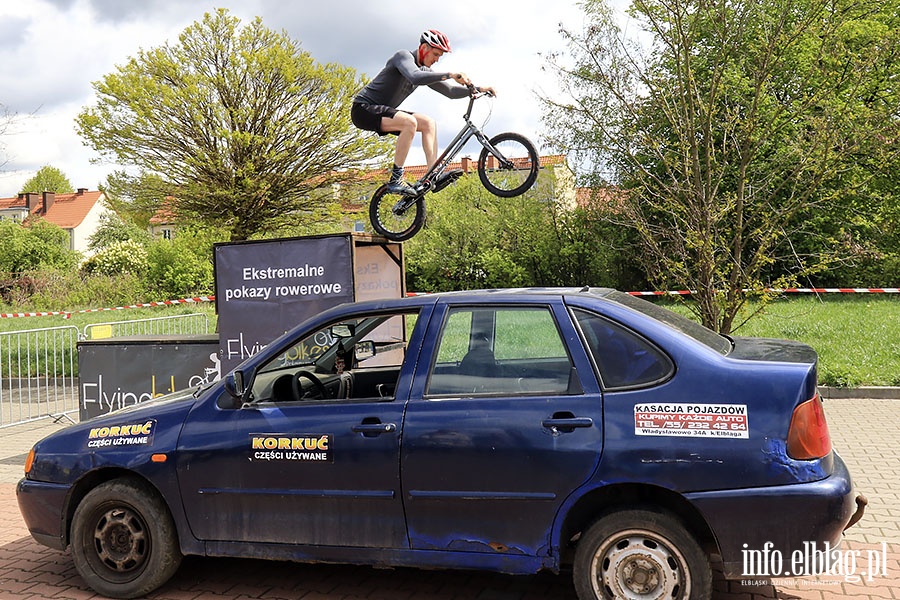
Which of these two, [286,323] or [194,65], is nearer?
[286,323]

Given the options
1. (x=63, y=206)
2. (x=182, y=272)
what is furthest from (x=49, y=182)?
(x=182, y=272)

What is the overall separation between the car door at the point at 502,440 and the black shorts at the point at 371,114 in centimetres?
469

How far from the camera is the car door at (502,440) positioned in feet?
12.4

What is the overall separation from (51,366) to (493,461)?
15.1m

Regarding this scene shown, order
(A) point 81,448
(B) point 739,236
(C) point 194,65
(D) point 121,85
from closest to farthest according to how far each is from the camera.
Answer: (A) point 81,448 → (B) point 739,236 → (D) point 121,85 → (C) point 194,65

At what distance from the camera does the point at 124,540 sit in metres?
4.56

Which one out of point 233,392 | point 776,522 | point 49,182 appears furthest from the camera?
point 49,182

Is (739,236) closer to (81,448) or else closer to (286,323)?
(286,323)

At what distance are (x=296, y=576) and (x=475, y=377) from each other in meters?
1.84

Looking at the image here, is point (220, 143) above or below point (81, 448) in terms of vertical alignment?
above

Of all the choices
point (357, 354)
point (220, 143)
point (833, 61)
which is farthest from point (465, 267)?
point (357, 354)

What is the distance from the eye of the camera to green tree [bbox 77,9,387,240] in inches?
604

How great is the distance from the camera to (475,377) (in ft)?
13.6

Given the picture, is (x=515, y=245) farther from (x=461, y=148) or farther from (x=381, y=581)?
(x=381, y=581)
